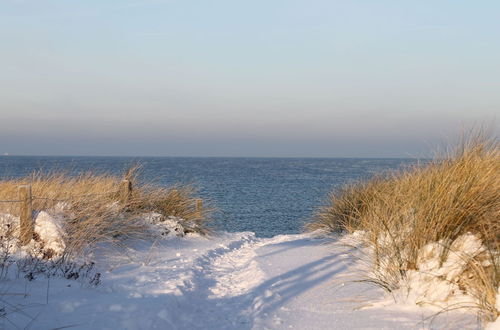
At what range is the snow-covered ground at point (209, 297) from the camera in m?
5.32

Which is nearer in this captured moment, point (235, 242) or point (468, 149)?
point (468, 149)

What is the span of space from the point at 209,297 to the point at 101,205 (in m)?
4.04

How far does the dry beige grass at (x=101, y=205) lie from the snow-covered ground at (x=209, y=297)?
→ 19.2 inches

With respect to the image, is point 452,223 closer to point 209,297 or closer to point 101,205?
point 209,297

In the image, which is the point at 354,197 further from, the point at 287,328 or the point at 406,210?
the point at 287,328

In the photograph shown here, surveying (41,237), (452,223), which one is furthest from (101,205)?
(452,223)

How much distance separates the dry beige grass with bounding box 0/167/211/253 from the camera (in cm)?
892

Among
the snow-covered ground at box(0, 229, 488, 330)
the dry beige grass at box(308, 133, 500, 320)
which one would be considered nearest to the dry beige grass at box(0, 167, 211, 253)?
the snow-covered ground at box(0, 229, 488, 330)

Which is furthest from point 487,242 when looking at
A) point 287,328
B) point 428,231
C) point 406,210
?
point 287,328

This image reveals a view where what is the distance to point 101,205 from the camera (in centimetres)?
1009

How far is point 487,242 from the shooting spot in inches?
228

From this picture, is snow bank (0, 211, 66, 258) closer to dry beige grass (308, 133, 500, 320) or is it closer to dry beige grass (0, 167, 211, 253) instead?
dry beige grass (0, 167, 211, 253)

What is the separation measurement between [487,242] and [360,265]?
8.64 feet

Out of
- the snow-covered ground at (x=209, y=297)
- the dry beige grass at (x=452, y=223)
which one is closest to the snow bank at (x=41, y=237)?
the snow-covered ground at (x=209, y=297)
